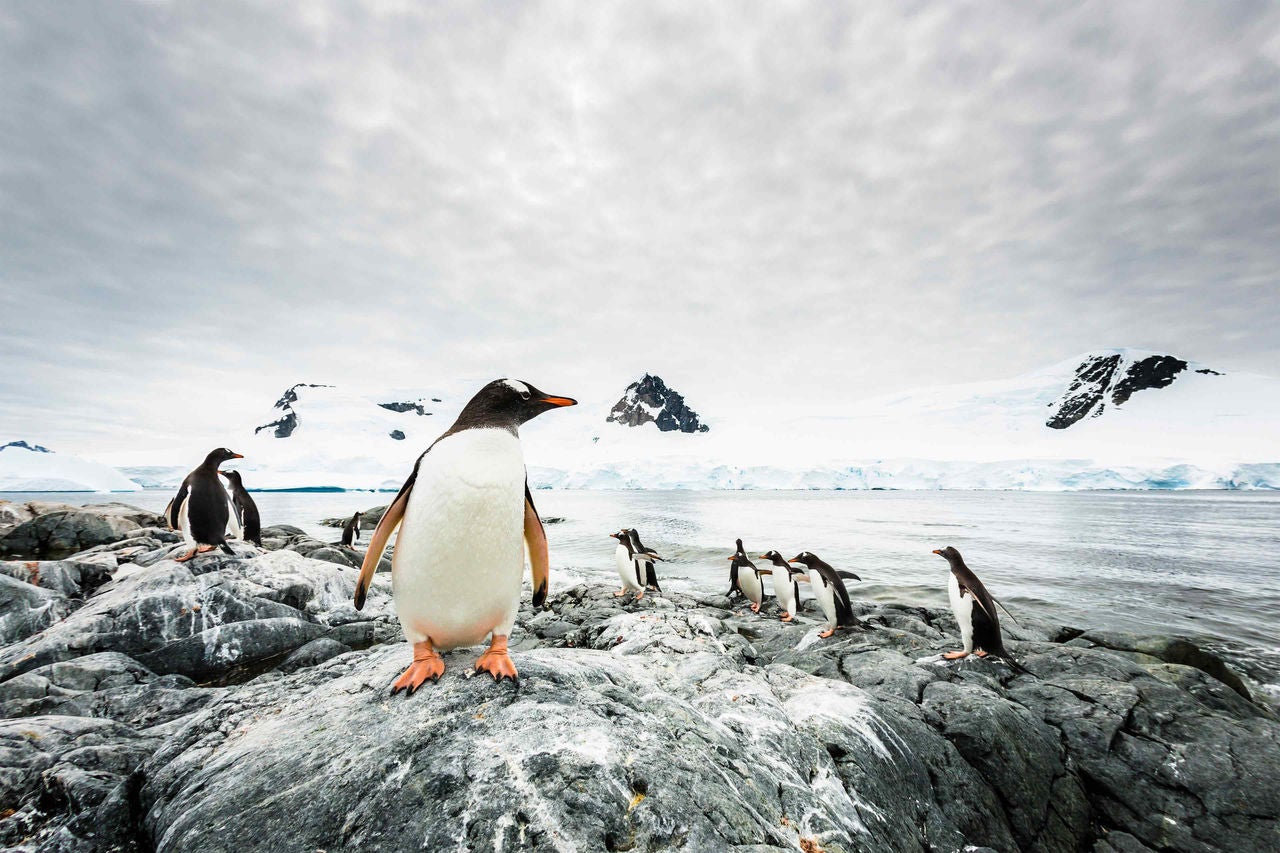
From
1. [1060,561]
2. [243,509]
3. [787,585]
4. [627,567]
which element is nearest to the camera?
[787,585]

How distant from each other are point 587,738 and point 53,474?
121 m

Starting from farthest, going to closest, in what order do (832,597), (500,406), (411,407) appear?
(411,407) < (832,597) < (500,406)

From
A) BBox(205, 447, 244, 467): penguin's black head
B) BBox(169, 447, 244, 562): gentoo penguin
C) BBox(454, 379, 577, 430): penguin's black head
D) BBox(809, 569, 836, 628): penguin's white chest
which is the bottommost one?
BBox(809, 569, 836, 628): penguin's white chest

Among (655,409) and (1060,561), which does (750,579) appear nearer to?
(1060,561)

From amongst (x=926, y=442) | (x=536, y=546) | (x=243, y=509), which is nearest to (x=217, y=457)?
(x=243, y=509)

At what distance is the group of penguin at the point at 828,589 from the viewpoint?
6.43 meters

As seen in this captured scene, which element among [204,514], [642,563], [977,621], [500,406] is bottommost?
[642,563]

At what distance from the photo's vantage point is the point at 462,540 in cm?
279

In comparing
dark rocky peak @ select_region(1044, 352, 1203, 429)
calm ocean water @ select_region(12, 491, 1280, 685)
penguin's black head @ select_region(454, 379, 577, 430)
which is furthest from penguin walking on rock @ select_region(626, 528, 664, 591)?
dark rocky peak @ select_region(1044, 352, 1203, 429)

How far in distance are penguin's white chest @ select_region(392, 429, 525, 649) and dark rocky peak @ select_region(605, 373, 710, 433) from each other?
6393 inches

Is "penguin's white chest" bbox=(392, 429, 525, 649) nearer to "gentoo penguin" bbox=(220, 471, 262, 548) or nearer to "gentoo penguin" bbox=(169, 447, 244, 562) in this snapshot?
"gentoo penguin" bbox=(169, 447, 244, 562)

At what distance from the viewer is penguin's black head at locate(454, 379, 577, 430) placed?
3039 millimetres

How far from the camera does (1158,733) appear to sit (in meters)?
4.74

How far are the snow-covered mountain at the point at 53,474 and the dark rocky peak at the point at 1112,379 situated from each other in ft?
682
